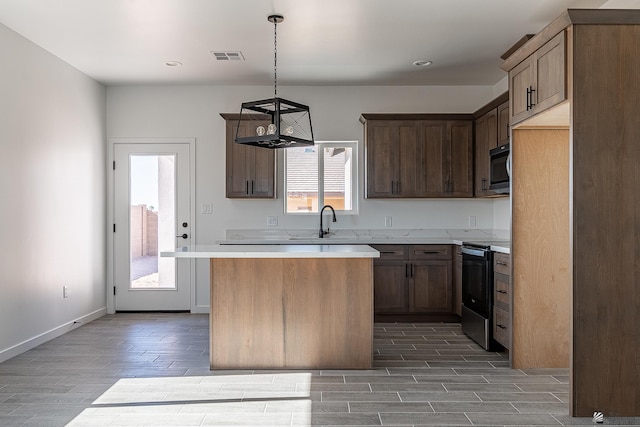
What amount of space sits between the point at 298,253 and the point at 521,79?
200cm

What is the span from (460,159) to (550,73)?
8.43ft

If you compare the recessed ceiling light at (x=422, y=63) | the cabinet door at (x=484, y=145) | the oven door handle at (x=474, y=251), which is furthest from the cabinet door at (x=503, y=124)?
the oven door handle at (x=474, y=251)

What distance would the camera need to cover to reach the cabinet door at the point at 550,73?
2.96 metres

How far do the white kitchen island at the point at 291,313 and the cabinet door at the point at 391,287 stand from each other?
174 cm

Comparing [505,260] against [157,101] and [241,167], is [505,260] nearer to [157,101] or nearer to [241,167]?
[241,167]

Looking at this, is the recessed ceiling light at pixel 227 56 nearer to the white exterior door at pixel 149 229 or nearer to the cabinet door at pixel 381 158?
the white exterior door at pixel 149 229

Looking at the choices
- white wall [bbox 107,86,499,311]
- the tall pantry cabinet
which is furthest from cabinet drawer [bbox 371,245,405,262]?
the tall pantry cabinet

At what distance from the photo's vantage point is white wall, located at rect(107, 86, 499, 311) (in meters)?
5.97

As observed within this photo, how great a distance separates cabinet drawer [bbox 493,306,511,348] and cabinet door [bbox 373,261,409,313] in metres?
1.34

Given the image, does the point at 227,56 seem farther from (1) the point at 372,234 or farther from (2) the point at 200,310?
(2) the point at 200,310

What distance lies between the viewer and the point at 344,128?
5988mm

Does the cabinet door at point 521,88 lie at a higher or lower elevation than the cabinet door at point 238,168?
higher

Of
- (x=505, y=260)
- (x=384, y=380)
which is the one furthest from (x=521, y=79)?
(x=384, y=380)

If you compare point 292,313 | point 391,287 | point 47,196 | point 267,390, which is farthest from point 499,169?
point 47,196
